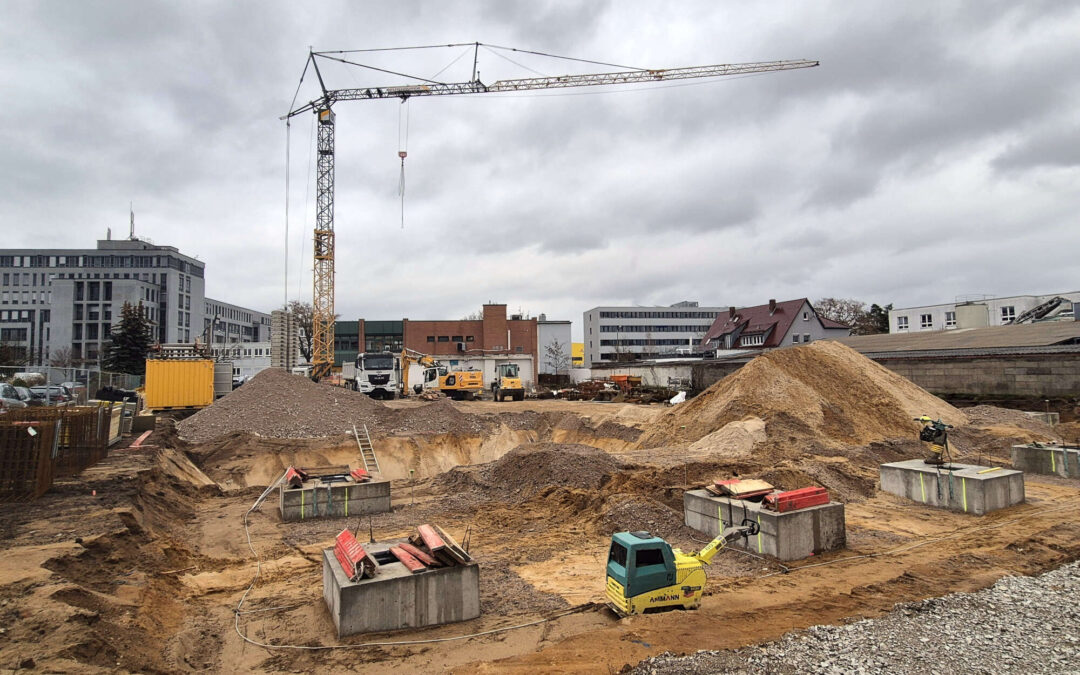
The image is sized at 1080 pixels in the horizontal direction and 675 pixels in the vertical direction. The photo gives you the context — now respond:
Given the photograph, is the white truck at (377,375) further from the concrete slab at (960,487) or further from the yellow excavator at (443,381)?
the concrete slab at (960,487)

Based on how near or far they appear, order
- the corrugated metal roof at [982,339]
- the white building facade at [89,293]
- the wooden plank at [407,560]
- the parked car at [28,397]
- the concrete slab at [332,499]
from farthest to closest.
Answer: the white building facade at [89,293], the corrugated metal roof at [982,339], the parked car at [28,397], the concrete slab at [332,499], the wooden plank at [407,560]

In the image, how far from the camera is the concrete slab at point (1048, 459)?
16.8m

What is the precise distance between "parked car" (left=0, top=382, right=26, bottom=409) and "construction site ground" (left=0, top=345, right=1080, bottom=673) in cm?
725

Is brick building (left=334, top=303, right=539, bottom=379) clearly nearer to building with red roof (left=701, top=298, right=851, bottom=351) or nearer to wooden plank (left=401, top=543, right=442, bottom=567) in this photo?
building with red roof (left=701, top=298, right=851, bottom=351)

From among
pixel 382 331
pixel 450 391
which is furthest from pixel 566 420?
pixel 382 331

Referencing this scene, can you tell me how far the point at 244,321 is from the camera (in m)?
111

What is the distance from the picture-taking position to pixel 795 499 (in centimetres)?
1070

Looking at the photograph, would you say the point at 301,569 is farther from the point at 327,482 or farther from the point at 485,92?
the point at 485,92

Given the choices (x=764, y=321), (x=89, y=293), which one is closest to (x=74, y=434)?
(x=764, y=321)

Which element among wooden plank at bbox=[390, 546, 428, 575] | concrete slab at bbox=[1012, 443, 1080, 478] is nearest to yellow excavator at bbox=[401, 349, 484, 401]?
concrete slab at bbox=[1012, 443, 1080, 478]

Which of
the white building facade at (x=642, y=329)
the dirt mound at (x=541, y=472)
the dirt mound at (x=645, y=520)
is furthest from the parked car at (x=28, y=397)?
the white building facade at (x=642, y=329)

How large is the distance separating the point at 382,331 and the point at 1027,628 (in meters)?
69.2

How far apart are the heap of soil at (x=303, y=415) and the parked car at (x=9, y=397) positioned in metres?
5.54

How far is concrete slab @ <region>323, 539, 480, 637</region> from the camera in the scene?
764cm
